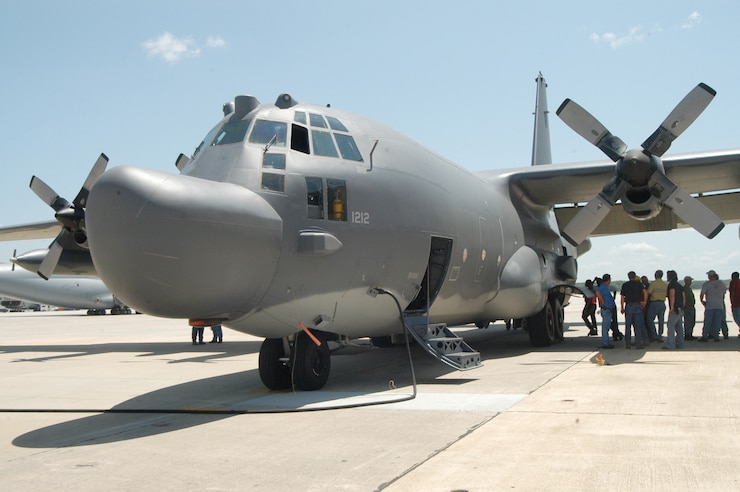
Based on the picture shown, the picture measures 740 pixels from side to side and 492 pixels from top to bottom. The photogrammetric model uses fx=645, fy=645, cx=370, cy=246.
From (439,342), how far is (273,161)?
404 centimetres

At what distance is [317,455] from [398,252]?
14.2 feet

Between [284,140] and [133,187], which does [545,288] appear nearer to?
[284,140]

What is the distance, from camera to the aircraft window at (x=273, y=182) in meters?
7.99

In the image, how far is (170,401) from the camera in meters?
9.15

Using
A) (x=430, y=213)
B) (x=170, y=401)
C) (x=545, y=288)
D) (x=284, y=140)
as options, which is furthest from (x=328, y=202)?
(x=545, y=288)

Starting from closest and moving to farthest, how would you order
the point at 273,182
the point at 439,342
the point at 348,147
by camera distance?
the point at 273,182
the point at 348,147
the point at 439,342

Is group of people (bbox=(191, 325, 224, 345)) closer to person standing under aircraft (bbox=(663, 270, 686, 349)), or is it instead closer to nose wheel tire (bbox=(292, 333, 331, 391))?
nose wheel tire (bbox=(292, 333, 331, 391))

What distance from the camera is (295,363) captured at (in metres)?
9.04

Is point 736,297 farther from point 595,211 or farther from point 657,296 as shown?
point 595,211

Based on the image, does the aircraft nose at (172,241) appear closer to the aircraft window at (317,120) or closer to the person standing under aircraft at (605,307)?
the aircraft window at (317,120)

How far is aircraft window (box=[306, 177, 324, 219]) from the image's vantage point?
8.34 metres

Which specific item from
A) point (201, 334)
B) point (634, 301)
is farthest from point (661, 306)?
point (201, 334)

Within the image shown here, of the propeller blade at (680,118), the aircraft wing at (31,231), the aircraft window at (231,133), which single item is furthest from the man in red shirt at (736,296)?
the aircraft wing at (31,231)

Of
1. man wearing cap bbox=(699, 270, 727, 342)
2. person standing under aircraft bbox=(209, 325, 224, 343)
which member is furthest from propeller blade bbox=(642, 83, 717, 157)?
person standing under aircraft bbox=(209, 325, 224, 343)
